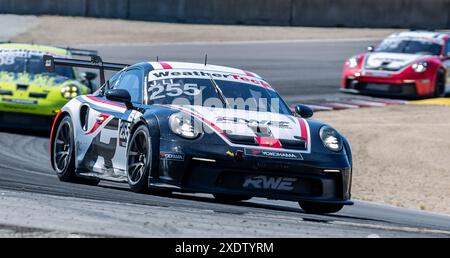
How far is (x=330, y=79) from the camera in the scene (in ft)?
85.0

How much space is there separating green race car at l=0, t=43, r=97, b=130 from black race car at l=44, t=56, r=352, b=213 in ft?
18.7

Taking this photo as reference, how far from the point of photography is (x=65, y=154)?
1062cm

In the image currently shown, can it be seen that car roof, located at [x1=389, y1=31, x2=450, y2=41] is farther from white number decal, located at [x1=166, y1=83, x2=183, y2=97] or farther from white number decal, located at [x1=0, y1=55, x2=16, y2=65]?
white number decal, located at [x1=166, y1=83, x2=183, y2=97]

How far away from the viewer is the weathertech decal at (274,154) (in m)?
8.51

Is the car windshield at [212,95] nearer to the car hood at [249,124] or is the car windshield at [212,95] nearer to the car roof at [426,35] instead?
the car hood at [249,124]

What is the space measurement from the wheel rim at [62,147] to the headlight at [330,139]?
103 inches

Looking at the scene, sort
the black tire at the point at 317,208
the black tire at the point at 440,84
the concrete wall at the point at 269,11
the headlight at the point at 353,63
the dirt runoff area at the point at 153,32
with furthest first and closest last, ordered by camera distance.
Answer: the concrete wall at the point at 269,11, the dirt runoff area at the point at 153,32, the black tire at the point at 440,84, the headlight at the point at 353,63, the black tire at the point at 317,208

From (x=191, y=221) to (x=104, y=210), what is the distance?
0.56 metres

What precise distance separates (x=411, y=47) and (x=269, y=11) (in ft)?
47.8

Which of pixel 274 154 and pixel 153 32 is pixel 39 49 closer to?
pixel 274 154

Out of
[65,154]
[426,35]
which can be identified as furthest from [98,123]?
[426,35]

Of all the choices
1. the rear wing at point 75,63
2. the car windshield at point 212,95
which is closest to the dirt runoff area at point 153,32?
the rear wing at point 75,63
